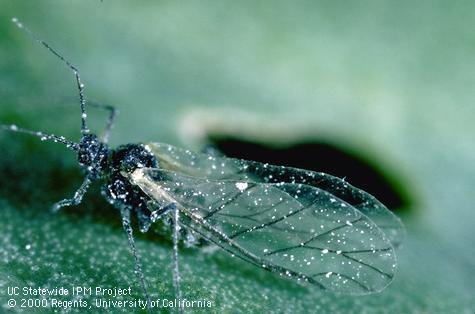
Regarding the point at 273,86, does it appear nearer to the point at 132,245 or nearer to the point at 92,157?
the point at 92,157

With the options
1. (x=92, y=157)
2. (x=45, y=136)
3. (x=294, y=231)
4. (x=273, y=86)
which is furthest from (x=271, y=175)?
(x=273, y=86)

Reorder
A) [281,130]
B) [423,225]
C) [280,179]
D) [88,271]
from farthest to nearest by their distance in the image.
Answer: [281,130]
[423,225]
[280,179]
[88,271]

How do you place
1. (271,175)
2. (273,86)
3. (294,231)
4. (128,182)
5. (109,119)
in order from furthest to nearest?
1. (273,86)
2. (109,119)
3. (128,182)
4. (271,175)
5. (294,231)

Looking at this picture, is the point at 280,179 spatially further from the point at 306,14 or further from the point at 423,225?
the point at 306,14

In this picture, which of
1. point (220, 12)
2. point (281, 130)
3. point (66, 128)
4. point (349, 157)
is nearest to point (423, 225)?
point (349, 157)

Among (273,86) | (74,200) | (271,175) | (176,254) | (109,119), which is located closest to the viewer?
(176,254)

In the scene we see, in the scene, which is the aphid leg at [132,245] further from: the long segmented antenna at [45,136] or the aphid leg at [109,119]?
the aphid leg at [109,119]
